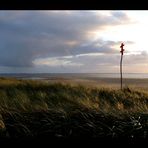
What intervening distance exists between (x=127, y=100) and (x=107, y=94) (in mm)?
1476

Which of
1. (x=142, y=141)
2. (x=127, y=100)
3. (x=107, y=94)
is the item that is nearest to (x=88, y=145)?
(x=142, y=141)

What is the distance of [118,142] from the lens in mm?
2176

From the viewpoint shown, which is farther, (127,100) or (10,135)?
(127,100)
